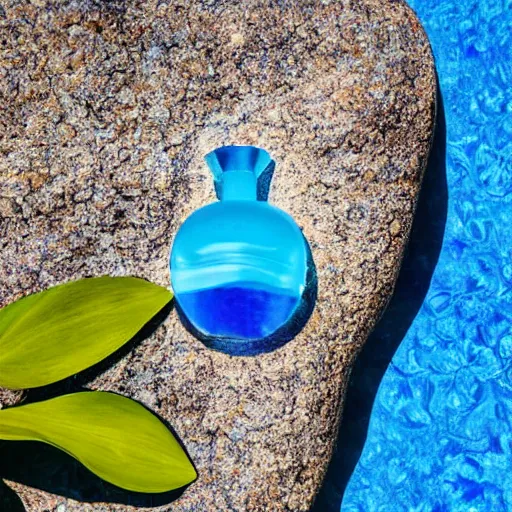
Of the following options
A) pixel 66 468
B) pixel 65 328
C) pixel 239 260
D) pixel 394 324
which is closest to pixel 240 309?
pixel 239 260

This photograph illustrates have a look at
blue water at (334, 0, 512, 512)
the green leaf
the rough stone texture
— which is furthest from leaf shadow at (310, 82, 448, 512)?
the green leaf

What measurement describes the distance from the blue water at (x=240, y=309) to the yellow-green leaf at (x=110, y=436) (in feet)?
0.85

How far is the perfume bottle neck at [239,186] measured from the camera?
1.91 meters

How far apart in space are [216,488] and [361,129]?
99 centimetres

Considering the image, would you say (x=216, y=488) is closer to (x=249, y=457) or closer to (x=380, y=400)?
(x=249, y=457)

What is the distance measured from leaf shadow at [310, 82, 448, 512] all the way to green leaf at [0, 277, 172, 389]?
79cm

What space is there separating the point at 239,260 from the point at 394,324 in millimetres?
877

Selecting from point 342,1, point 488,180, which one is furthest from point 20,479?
point 488,180

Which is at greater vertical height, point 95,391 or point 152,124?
point 152,124

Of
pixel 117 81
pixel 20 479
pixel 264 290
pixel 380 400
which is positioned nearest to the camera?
pixel 264 290

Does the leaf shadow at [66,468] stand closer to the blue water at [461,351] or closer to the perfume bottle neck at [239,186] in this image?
the perfume bottle neck at [239,186]

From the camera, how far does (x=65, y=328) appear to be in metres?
1.84

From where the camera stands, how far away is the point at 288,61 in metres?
2.12

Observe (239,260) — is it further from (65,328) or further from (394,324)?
(394,324)
